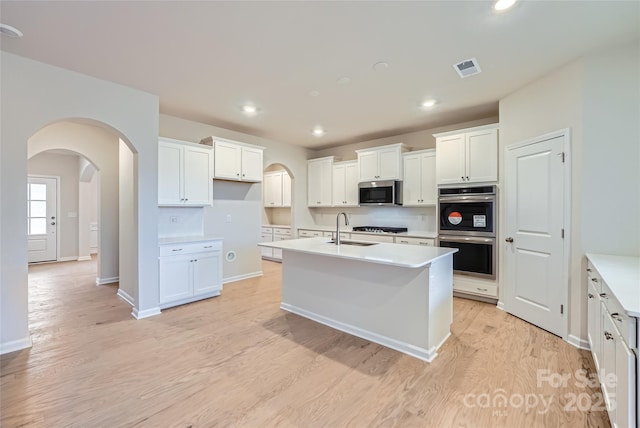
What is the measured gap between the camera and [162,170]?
381 cm

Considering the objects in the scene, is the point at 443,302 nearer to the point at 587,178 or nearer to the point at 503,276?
the point at 503,276

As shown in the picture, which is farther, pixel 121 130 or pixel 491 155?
pixel 491 155

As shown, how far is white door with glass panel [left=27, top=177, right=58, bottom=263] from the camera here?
6.66 m

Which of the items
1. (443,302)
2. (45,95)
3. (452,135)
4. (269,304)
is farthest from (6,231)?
(452,135)

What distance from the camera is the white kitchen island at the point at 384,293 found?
2.46m

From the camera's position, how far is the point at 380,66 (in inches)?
110

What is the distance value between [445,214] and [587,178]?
5.79 ft

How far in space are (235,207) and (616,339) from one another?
4.87 meters

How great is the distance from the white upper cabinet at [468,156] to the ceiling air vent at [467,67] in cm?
120

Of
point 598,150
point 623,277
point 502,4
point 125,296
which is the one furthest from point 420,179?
point 125,296

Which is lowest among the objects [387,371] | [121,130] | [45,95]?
[387,371]

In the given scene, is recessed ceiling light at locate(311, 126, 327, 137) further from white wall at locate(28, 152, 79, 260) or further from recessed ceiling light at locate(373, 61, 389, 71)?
white wall at locate(28, 152, 79, 260)

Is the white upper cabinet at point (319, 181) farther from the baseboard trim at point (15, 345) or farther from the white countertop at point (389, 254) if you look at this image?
the baseboard trim at point (15, 345)

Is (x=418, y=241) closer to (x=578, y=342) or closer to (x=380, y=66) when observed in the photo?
(x=578, y=342)
